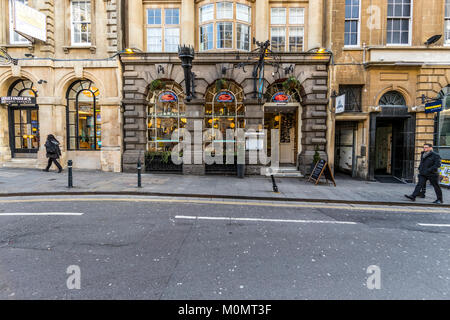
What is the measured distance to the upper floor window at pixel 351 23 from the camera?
41.6 ft

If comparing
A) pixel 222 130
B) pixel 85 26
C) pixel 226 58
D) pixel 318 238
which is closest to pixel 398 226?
pixel 318 238

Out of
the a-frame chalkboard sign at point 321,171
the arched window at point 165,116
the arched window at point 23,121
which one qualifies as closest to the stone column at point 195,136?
the arched window at point 165,116

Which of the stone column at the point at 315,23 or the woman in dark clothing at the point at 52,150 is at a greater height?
the stone column at the point at 315,23

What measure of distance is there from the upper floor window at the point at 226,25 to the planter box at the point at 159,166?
6813 millimetres

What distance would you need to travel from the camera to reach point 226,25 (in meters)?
12.7

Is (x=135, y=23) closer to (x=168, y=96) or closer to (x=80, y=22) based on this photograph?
(x=80, y=22)

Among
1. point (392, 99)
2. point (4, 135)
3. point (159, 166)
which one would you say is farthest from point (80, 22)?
point (392, 99)

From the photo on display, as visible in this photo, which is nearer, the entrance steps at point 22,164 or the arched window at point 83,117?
the entrance steps at point 22,164

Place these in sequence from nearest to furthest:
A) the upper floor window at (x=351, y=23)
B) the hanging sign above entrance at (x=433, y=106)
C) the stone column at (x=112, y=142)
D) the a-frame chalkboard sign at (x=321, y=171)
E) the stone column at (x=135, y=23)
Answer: the a-frame chalkboard sign at (x=321, y=171) < the hanging sign above entrance at (x=433, y=106) < the upper floor window at (x=351, y=23) < the stone column at (x=135, y=23) < the stone column at (x=112, y=142)

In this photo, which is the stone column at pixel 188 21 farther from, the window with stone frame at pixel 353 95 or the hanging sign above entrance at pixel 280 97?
the window with stone frame at pixel 353 95

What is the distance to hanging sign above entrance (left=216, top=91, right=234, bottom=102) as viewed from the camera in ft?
43.5

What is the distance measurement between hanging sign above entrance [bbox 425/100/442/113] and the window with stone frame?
297 centimetres

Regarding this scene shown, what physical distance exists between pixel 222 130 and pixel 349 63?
7779 mm
